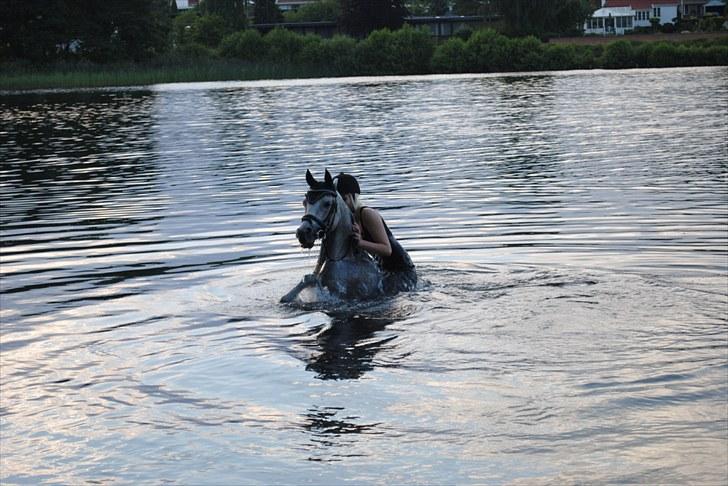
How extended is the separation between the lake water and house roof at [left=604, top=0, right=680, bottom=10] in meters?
126

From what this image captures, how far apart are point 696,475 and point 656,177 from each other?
730 inches

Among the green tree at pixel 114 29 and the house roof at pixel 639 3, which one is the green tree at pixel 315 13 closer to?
the house roof at pixel 639 3

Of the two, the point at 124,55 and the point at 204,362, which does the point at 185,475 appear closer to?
the point at 204,362

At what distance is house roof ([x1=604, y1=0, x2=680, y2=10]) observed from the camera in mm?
152625

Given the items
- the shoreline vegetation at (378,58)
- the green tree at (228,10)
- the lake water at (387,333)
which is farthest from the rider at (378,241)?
the green tree at (228,10)

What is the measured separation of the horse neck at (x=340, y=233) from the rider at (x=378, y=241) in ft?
0.36

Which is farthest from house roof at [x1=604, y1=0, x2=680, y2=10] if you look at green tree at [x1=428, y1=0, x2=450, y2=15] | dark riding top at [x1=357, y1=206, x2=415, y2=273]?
dark riding top at [x1=357, y1=206, x2=415, y2=273]

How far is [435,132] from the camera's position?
42.4 meters

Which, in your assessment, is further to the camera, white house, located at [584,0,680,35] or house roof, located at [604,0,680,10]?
house roof, located at [604,0,680,10]

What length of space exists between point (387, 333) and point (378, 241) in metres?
1.60

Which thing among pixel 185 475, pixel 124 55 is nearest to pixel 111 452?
pixel 185 475

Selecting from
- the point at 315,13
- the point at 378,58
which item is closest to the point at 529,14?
the point at 378,58

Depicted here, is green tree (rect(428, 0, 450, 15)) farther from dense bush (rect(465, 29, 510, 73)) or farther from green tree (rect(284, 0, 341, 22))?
dense bush (rect(465, 29, 510, 73))

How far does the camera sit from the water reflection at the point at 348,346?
11.4m
